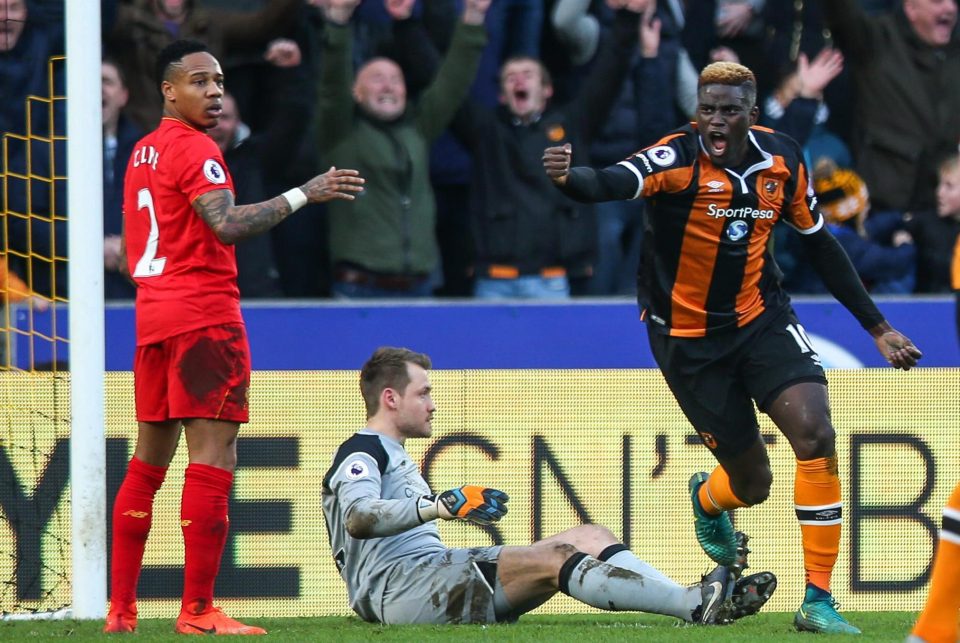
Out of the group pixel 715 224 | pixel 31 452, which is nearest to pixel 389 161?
pixel 31 452

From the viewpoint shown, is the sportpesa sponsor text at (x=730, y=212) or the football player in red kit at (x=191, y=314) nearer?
the football player in red kit at (x=191, y=314)

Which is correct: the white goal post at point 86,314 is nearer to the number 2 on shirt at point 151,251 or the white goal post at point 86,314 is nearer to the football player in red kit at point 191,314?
the football player in red kit at point 191,314

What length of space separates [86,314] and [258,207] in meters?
1.19

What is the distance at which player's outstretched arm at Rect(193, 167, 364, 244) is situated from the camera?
17.7ft

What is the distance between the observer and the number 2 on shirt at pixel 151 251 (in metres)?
5.63

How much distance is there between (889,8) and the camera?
9.78m

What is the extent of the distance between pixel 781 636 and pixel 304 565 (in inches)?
93.6

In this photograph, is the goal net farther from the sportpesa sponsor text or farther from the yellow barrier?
the sportpesa sponsor text

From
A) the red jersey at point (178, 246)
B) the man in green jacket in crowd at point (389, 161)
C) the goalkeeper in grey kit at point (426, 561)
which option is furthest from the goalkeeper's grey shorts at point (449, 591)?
the man in green jacket in crowd at point (389, 161)

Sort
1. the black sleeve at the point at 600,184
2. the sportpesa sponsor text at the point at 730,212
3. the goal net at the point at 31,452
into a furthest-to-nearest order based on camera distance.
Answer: the goal net at the point at 31,452
the sportpesa sponsor text at the point at 730,212
the black sleeve at the point at 600,184

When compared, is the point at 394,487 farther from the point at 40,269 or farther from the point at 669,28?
the point at 669,28

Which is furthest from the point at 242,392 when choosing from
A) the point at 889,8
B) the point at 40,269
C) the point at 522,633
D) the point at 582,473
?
the point at 889,8

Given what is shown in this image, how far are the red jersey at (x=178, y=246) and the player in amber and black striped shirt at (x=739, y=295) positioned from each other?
4.48 feet

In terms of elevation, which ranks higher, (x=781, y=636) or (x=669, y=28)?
(x=669, y=28)
